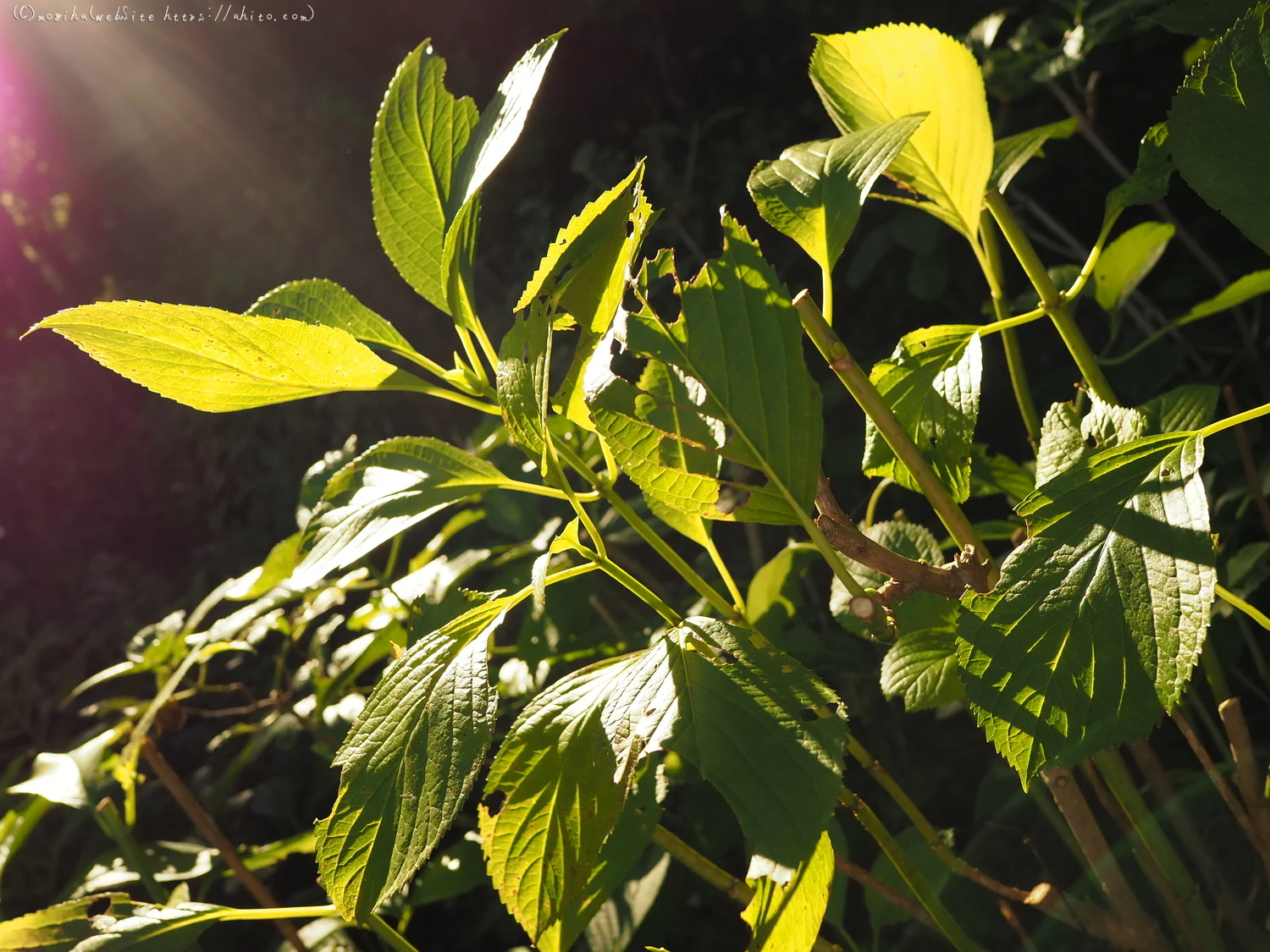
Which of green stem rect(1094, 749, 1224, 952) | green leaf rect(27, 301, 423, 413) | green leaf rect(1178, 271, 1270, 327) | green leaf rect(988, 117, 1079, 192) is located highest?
green leaf rect(27, 301, 423, 413)

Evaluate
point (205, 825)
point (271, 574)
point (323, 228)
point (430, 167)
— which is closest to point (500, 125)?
point (430, 167)

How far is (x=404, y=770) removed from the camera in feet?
1.19

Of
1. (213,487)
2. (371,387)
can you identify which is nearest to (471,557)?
(371,387)

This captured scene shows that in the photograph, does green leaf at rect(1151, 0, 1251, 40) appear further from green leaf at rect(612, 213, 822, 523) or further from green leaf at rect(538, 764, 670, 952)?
green leaf at rect(538, 764, 670, 952)

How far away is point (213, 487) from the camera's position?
2.62m

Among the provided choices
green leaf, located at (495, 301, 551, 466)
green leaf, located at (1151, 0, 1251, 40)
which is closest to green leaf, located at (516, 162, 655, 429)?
green leaf, located at (495, 301, 551, 466)

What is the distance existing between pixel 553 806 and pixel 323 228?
7.96 ft

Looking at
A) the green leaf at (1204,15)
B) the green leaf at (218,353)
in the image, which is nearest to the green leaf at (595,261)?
the green leaf at (218,353)

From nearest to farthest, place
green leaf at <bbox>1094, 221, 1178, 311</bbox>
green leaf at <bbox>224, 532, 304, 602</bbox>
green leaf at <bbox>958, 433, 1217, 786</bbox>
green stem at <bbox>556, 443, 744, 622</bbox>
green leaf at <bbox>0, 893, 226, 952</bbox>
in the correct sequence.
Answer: green leaf at <bbox>958, 433, 1217, 786</bbox> → green stem at <bbox>556, 443, 744, 622</bbox> → green leaf at <bbox>0, 893, 226, 952</bbox> → green leaf at <bbox>1094, 221, 1178, 311</bbox> → green leaf at <bbox>224, 532, 304, 602</bbox>

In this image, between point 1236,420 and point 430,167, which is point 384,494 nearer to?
point 430,167

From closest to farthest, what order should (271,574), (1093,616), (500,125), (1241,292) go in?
(1093,616), (500,125), (1241,292), (271,574)

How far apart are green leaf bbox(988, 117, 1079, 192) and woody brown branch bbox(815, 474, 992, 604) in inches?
8.0

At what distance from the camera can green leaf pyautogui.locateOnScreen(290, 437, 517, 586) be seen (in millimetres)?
438

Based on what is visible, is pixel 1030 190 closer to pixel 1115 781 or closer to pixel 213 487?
pixel 1115 781
